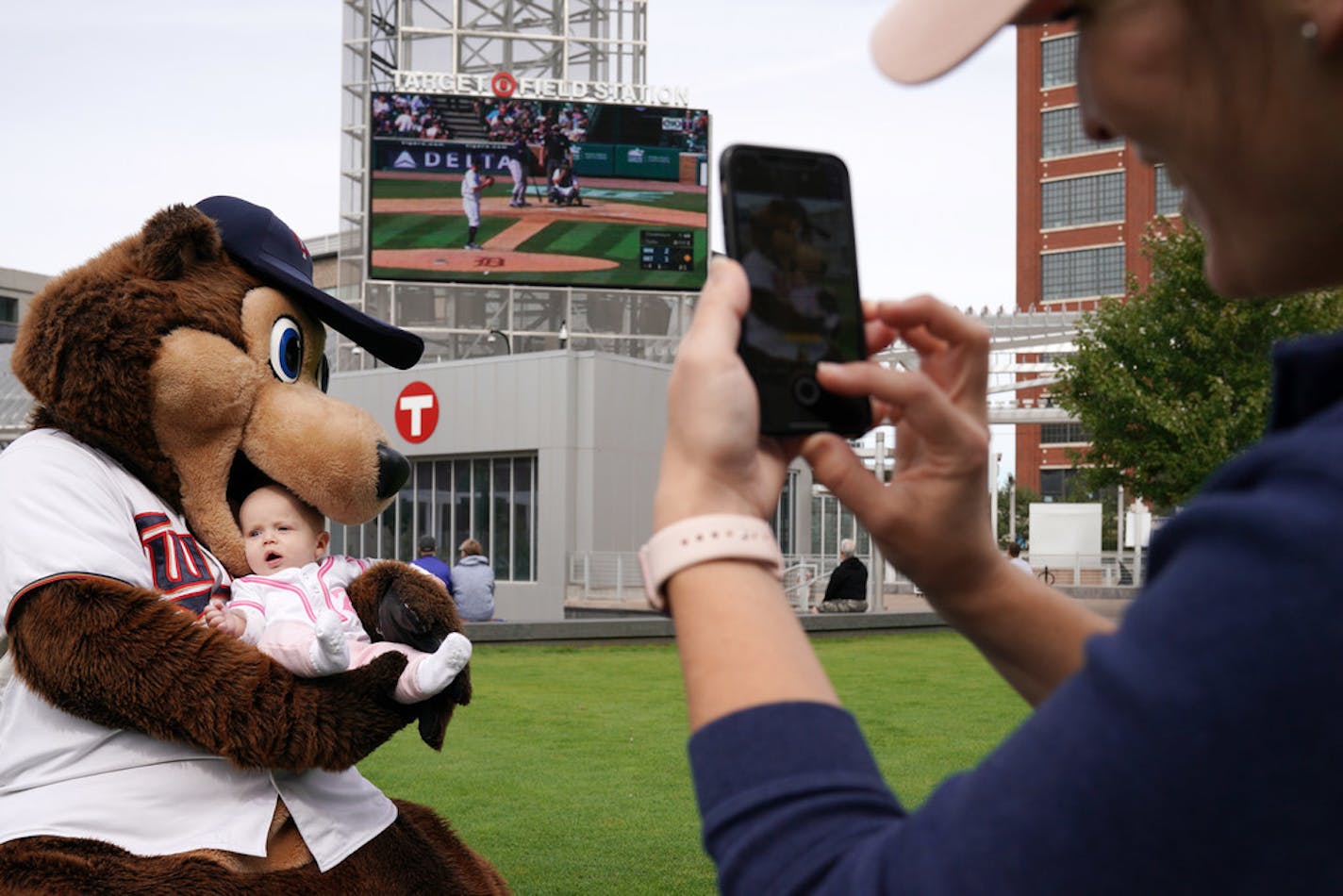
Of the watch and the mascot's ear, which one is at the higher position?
the mascot's ear

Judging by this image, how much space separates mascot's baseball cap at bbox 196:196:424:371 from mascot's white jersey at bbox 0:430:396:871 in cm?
61

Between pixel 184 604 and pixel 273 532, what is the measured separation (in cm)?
29

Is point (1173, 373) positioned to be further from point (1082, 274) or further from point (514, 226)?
point (1082, 274)

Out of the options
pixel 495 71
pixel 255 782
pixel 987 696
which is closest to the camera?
pixel 255 782

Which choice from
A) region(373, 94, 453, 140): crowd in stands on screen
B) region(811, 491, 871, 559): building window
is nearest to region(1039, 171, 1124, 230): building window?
region(811, 491, 871, 559): building window

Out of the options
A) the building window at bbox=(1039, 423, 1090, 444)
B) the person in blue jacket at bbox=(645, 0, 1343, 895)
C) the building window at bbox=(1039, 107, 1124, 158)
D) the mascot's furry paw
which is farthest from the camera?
the building window at bbox=(1039, 423, 1090, 444)

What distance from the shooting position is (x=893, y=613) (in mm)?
18453

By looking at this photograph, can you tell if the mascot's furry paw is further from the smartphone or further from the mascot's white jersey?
the smartphone

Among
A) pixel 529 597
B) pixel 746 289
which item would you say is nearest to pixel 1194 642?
pixel 746 289

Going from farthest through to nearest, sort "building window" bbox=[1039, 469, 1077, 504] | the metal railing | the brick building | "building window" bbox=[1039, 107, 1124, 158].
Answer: "building window" bbox=[1039, 469, 1077, 504] → "building window" bbox=[1039, 107, 1124, 158] → the brick building → the metal railing

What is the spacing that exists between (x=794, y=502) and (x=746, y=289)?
28.7 meters

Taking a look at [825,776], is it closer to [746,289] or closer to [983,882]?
[983,882]

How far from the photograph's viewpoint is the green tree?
27.0 m

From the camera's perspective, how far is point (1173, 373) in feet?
93.1
